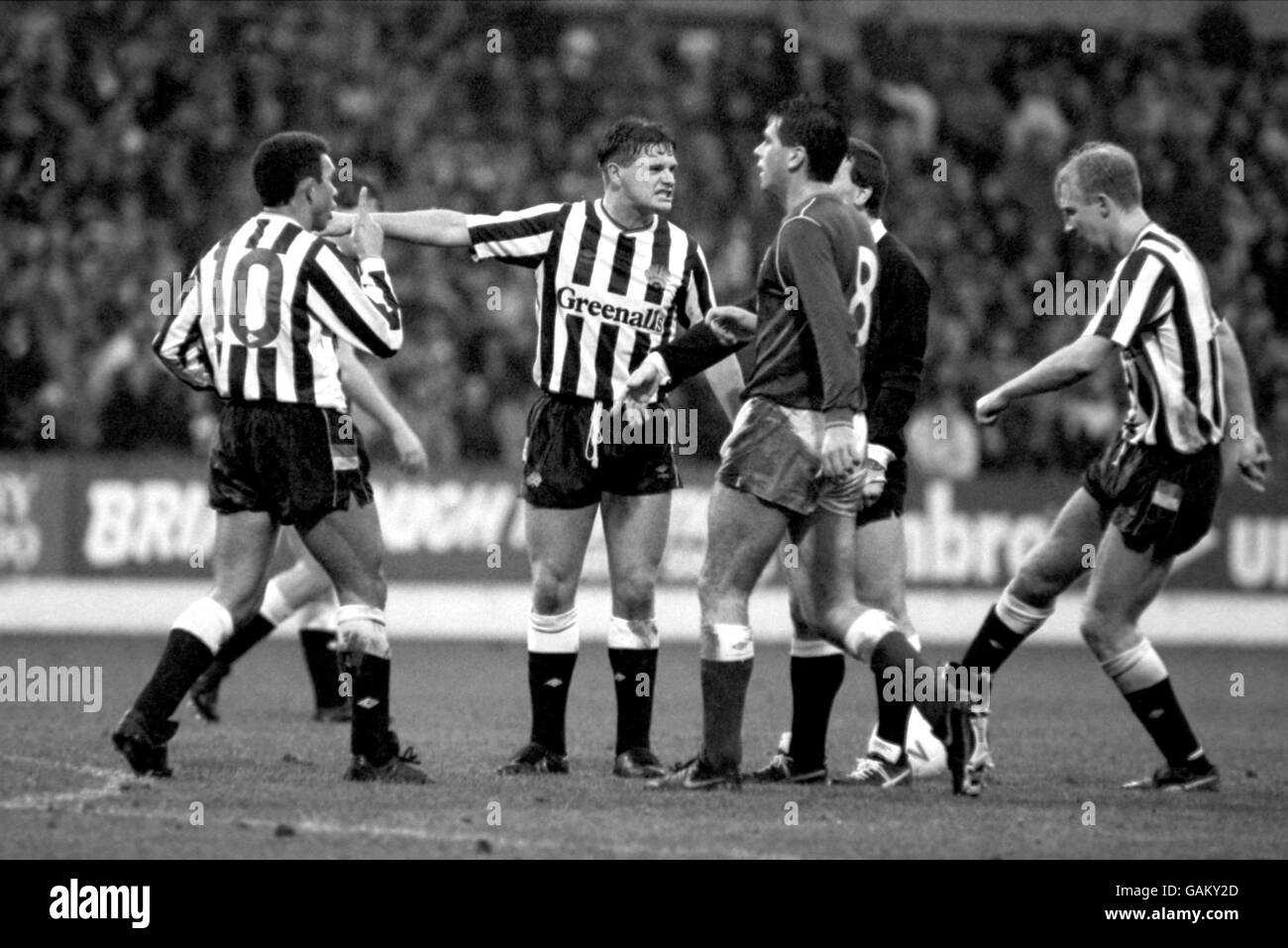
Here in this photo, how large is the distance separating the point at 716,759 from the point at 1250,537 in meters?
10.7

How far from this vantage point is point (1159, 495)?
23.8 feet

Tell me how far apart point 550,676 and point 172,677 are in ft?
4.92

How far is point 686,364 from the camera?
23.6 ft

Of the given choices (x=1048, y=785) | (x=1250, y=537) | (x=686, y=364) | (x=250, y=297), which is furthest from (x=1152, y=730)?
(x=1250, y=537)

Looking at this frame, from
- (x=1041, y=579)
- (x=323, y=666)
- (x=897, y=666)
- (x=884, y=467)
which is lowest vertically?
(x=323, y=666)

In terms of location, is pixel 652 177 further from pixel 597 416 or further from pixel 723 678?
pixel 723 678

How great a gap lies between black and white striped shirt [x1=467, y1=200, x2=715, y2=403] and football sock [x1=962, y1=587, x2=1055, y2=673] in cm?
165

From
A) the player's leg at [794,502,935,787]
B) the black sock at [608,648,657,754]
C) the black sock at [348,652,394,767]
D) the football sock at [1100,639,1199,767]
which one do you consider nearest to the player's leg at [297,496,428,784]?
the black sock at [348,652,394,767]

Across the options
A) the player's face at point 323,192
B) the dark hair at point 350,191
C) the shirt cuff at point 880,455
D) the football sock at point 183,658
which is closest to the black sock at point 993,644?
the shirt cuff at point 880,455

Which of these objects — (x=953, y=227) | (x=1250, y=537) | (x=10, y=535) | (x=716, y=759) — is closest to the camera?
(x=716, y=759)

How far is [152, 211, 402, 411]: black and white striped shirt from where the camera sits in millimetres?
6934

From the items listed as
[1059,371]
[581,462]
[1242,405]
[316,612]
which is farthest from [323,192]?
[1242,405]

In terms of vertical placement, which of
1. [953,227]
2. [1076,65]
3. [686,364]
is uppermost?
[1076,65]
